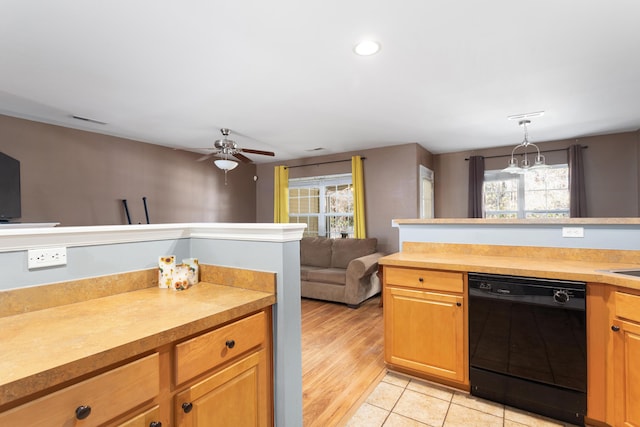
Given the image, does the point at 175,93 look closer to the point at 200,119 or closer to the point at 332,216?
the point at 200,119

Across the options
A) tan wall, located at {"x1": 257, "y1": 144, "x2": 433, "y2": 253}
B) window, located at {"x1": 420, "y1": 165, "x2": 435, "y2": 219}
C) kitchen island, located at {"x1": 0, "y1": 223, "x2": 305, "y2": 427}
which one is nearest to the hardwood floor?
kitchen island, located at {"x1": 0, "y1": 223, "x2": 305, "y2": 427}

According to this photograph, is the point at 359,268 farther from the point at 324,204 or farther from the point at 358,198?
the point at 324,204

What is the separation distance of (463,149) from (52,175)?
20.0ft

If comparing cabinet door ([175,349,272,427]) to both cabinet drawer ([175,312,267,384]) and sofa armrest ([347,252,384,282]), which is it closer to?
cabinet drawer ([175,312,267,384])

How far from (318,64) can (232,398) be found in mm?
2259

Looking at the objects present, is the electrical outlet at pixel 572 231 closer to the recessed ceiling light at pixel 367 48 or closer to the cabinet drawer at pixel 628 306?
the cabinet drawer at pixel 628 306

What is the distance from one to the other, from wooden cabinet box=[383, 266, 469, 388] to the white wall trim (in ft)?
3.62

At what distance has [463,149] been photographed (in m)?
5.58

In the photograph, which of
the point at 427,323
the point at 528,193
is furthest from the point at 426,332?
the point at 528,193

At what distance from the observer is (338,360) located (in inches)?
107

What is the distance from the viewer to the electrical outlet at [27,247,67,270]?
1.21 meters

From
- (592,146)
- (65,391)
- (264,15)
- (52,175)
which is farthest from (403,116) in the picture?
(52,175)

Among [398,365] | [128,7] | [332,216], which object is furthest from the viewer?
[332,216]

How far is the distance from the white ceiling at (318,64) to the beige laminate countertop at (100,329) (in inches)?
62.7
